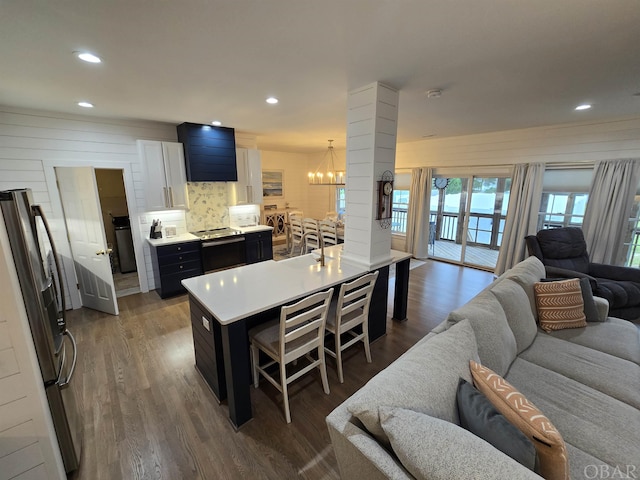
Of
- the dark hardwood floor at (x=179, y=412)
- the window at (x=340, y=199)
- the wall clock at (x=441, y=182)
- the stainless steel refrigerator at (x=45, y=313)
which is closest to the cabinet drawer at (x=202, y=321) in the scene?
the dark hardwood floor at (x=179, y=412)

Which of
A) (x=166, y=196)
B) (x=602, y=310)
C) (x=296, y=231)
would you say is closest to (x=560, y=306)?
(x=602, y=310)

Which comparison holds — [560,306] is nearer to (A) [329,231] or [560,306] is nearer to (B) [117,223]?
(A) [329,231]

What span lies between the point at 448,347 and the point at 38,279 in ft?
7.25

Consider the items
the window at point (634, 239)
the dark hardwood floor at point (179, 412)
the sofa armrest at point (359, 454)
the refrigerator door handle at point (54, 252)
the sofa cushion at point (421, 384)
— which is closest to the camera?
the sofa armrest at point (359, 454)

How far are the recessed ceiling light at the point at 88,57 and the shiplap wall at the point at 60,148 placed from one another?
217 cm

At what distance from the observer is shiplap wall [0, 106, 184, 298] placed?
3162 millimetres

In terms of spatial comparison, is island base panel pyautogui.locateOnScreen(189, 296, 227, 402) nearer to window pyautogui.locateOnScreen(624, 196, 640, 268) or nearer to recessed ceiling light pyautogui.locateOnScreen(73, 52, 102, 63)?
recessed ceiling light pyautogui.locateOnScreen(73, 52, 102, 63)

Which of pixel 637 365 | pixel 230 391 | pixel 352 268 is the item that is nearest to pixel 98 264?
pixel 230 391

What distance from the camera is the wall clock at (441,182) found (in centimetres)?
581

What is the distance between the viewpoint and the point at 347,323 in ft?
7.59

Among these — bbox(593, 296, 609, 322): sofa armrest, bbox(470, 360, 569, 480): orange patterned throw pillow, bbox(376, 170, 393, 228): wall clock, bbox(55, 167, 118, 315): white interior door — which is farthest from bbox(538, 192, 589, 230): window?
bbox(55, 167, 118, 315): white interior door

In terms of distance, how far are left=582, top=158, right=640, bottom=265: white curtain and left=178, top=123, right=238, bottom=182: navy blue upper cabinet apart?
5.66m

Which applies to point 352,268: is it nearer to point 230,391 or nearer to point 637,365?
point 230,391

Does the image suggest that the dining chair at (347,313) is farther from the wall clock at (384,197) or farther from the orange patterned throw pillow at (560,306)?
the orange patterned throw pillow at (560,306)
